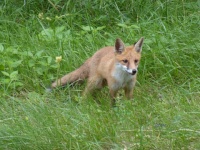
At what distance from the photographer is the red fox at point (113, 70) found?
6.31m

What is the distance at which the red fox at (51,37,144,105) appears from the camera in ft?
20.7

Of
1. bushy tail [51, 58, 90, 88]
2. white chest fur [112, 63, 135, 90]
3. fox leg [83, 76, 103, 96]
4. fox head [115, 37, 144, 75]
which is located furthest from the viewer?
bushy tail [51, 58, 90, 88]

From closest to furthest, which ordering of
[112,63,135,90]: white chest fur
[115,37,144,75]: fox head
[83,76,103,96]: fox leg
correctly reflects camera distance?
[115,37,144,75]: fox head < [112,63,135,90]: white chest fur < [83,76,103,96]: fox leg

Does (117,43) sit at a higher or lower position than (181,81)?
higher

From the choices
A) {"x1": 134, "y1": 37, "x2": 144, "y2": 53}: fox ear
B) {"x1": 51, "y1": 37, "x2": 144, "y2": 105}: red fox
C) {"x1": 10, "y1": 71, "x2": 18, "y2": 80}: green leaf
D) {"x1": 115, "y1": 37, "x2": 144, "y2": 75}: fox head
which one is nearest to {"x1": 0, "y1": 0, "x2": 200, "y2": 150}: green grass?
{"x1": 10, "y1": 71, "x2": 18, "y2": 80}: green leaf

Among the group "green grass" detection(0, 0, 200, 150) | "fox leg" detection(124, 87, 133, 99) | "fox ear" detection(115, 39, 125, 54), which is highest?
"fox ear" detection(115, 39, 125, 54)

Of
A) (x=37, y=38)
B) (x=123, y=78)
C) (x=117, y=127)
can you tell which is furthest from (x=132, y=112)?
(x=37, y=38)

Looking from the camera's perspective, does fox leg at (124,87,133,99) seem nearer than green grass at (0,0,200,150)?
No

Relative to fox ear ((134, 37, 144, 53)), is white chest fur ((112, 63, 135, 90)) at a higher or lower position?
lower

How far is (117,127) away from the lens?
533cm

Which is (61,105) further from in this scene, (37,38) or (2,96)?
(37,38)

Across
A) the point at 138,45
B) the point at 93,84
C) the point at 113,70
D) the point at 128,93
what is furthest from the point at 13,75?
the point at 138,45

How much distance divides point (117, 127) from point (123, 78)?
3.77 feet

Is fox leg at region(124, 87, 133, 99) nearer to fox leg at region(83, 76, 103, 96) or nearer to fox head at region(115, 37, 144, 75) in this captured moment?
fox head at region(115, 37, 144, 75)
